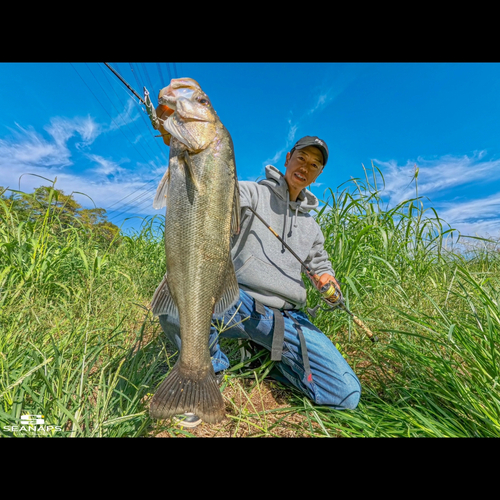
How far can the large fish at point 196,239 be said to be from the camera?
1621 mm

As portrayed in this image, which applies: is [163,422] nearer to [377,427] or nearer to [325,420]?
[325,420]

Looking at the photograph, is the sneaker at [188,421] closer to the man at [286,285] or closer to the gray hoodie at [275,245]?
the man at [286,285]

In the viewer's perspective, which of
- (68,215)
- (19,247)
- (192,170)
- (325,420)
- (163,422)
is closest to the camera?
(192,170)

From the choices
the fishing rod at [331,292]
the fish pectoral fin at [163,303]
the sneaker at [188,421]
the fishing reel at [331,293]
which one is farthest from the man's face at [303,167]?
the sneaker at [188,421]

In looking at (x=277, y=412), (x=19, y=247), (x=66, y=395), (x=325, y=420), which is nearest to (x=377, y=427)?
(x=325, y=420)

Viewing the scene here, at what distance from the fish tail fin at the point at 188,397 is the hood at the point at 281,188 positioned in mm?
1708

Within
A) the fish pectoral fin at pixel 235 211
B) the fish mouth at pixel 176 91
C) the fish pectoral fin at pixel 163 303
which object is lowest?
the fish pectoral fin at pixel 163 303

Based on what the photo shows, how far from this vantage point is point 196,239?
163 centimetres

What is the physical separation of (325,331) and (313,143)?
5.79 ft

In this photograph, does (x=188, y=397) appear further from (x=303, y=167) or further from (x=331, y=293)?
(x=303, y=167)

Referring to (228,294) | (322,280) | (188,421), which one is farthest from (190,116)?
(188,421)

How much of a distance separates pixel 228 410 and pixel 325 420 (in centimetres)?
70

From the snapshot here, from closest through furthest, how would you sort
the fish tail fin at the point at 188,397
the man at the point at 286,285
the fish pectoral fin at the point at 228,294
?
the fish tail fin at the point at 188,397 < the fish pectoral fin at the point at 228,294 < the man at the point at 286,285

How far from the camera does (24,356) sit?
1.99 m
